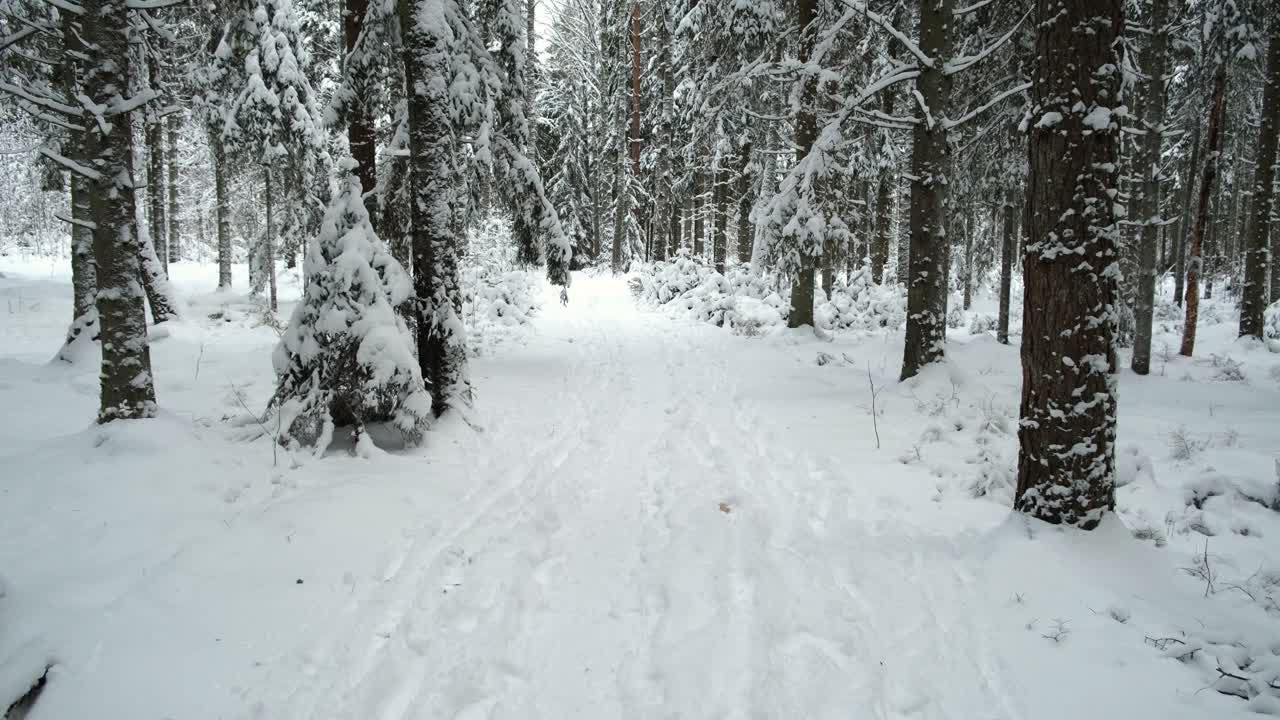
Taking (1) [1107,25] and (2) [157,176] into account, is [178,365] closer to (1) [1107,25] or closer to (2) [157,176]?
(2) [157,176]

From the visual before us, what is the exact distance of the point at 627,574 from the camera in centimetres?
404

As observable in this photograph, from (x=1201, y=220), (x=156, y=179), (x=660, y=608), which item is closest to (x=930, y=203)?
(x=660, y=608)

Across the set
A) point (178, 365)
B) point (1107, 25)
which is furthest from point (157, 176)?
point (1107, 25)

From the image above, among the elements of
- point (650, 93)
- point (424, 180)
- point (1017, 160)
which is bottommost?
point (424, 180)

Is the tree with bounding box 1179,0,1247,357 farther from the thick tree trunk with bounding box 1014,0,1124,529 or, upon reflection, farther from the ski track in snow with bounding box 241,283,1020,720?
the ski track in snow with bounding box 241,283,1020,720

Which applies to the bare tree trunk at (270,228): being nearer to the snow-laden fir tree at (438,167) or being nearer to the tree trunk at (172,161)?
the tree trunk at (172,161)

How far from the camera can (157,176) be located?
56.4 feet

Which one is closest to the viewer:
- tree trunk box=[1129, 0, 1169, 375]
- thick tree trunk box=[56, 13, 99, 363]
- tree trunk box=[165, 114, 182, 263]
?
thick tree trunk box=[56, 13, 99, 363]

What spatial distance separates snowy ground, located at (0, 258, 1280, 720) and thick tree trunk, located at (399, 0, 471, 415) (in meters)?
0.78

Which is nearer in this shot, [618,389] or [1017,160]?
[618,389]

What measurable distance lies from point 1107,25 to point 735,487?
4302 millimetres

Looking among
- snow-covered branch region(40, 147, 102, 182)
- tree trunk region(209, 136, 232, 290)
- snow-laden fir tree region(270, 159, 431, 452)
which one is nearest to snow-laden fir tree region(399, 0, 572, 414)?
snow-laden fir tree region(270, 159, 431, 452)

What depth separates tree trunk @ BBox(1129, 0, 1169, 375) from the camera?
10352 millimetres

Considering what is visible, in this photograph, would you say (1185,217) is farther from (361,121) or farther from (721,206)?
(361,121)
